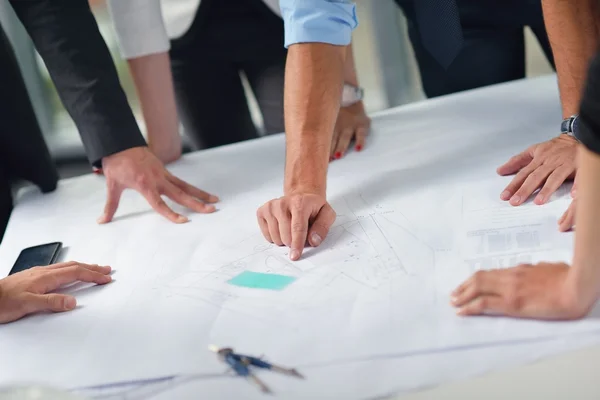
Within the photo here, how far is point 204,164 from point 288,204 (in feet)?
1.32

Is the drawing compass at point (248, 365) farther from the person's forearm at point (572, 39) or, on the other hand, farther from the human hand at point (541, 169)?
the person's forearm at point (572, 39)

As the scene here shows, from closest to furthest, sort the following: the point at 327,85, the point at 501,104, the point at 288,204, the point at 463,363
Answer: the point at 463,363, the point at 288,204, the point at 327,85, the point at 501,104

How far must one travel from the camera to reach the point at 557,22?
106 centimetres

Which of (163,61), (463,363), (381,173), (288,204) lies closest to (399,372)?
(463,363)

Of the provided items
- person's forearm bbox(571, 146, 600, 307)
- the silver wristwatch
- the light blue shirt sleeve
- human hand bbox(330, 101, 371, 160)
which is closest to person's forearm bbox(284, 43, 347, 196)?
the light blue shirt sleeve

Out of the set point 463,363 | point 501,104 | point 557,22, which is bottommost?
point 501,104

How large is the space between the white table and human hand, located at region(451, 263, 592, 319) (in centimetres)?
1

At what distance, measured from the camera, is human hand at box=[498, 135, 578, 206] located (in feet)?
3.14

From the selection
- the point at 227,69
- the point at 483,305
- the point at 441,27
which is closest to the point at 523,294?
the point at 483,305

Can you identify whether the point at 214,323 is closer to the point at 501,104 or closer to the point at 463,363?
the point at 463,363

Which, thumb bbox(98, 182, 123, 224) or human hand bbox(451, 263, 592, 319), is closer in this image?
human hand bbox(451, 263, 592, 319)

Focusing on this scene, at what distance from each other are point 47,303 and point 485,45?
1.03m

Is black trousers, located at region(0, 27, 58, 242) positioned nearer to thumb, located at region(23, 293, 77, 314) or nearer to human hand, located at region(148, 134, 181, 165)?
human hand, located at region(148, 134, 181, 165)

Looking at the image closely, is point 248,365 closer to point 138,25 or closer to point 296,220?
point 296,220
